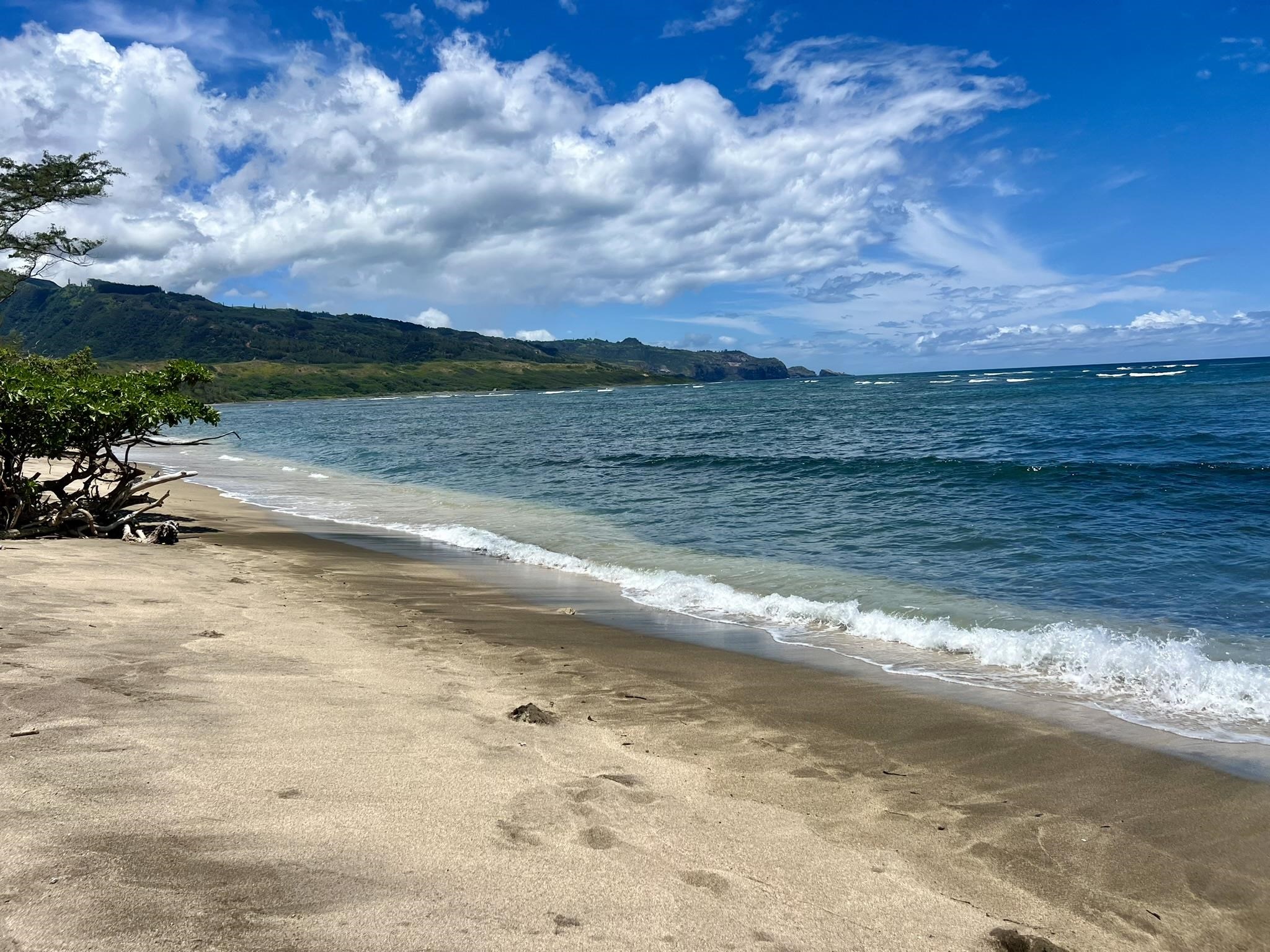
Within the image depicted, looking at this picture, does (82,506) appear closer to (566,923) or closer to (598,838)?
(598,838)

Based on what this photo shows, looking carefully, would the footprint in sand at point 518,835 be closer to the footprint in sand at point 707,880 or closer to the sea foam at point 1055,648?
the footprint in sand at point 707,880

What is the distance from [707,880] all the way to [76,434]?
16.1m

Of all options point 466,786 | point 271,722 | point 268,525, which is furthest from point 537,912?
point 268,525

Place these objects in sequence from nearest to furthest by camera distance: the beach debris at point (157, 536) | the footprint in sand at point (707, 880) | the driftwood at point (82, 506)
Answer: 1. the footprint in sand at point (707, 880)
2. the driftwood at point (82, 506)
3. the beach debris at point (157, 536)

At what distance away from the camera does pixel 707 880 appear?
421 cm

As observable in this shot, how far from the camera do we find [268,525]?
20359 mm

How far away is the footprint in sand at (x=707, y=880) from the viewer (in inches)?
162

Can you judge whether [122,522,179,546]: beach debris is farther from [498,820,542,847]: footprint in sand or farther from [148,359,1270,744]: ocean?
[498,820,542,847]: footprint in sand

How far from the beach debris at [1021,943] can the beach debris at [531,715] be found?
3855mm

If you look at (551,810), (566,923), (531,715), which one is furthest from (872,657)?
(566,923)

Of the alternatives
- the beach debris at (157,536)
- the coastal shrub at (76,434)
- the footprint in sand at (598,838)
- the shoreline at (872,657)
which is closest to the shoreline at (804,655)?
the shoreline at (872,657)

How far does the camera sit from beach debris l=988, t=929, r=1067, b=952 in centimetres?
394

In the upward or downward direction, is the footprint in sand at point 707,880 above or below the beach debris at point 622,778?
above

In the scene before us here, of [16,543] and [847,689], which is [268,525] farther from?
[847,689]
